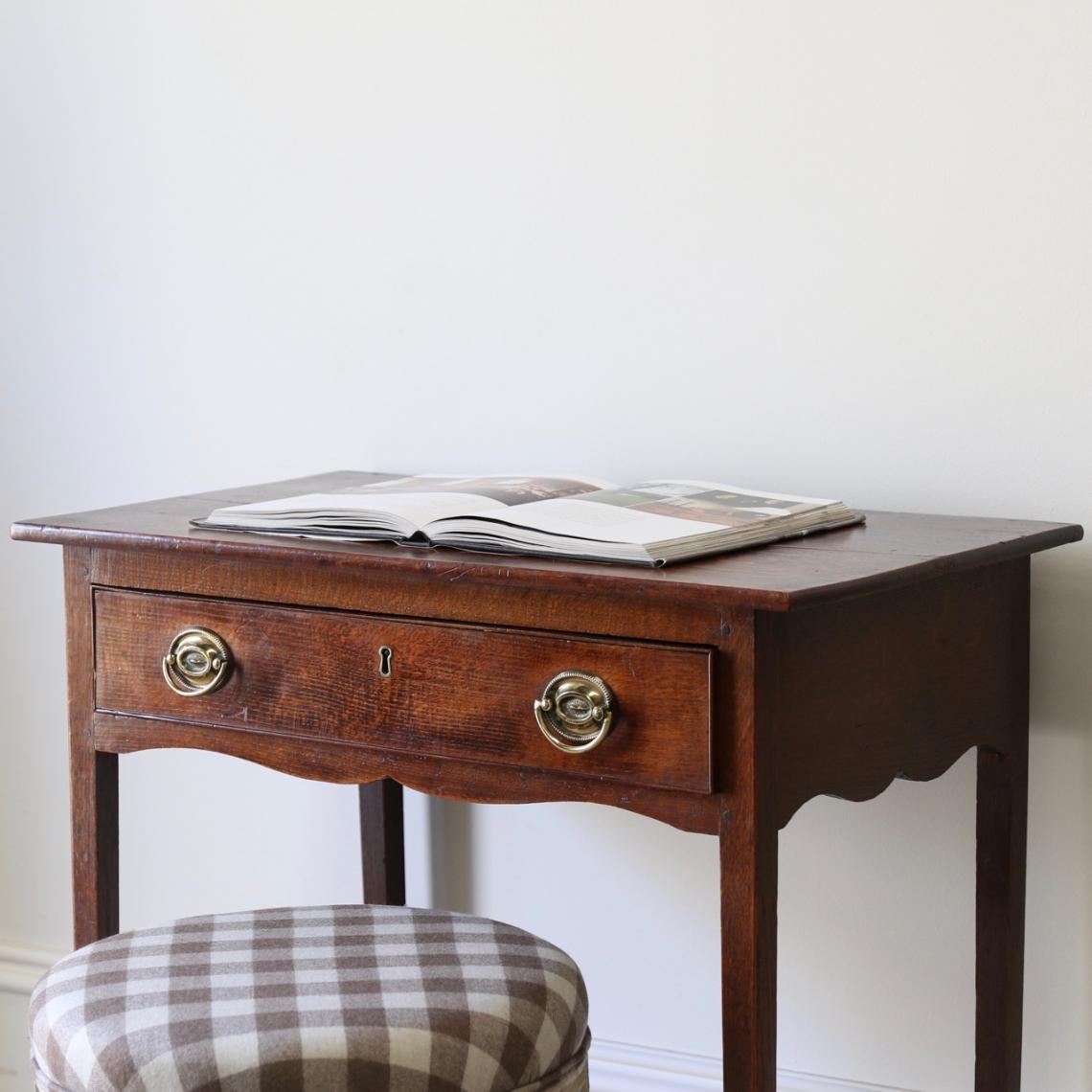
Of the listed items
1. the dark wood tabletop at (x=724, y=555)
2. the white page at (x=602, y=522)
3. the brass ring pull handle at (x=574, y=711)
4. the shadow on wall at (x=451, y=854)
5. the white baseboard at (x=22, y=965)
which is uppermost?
the white page at (x=602, y=522)

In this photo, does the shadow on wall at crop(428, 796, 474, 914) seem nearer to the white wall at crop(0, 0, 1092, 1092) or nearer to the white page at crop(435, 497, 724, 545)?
the white wall at crop(0, 0, 1092, 1092)

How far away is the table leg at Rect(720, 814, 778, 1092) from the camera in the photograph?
1.12 m

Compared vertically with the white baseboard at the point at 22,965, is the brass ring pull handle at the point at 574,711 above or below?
above

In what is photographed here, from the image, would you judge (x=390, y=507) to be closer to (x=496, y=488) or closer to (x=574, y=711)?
(x=496, y=488)

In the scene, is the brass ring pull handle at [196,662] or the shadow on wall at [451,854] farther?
the shadow on wall at [451,854]

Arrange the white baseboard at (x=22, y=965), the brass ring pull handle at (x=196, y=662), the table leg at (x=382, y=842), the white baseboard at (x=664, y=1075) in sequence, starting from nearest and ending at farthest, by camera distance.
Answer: the brass ring pull handle at (x=196, y=662) < the white baseboard at (x=664, y=1075) < the table leg at (x=382, y=842) < the white baseboard at (x=22, y=965)

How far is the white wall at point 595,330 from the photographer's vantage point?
146 cm

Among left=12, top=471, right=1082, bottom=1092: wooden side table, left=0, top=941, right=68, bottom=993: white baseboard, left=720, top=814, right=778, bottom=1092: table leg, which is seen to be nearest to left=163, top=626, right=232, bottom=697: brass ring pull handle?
left=12, top=471, right=1082, bottom=1092: wooden side table

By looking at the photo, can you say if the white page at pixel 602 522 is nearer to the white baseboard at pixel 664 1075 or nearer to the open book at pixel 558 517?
the open book at pixel 558 517

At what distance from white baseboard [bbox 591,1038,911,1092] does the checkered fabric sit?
20.6 inches

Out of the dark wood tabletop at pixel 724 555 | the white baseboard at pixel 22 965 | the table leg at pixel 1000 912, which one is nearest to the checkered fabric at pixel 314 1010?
the dark wood tabletop at pixel 724 555

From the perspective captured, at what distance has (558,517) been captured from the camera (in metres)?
1.24

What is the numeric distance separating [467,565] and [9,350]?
1000 millimetres

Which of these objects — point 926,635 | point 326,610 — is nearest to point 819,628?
point 926,635
